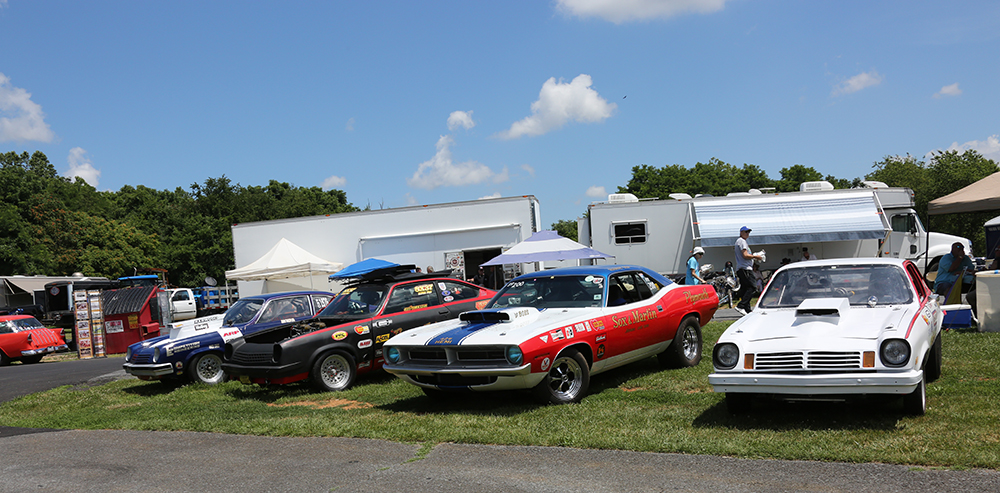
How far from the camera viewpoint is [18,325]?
17.9 meters

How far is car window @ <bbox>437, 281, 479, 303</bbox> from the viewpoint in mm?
10281

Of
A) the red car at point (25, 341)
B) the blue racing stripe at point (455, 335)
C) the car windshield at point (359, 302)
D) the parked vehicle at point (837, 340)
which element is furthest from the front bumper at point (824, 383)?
the red car at point (25, 341)

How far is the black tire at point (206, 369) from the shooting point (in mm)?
10367

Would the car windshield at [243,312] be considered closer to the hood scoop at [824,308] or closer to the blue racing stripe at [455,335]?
the blue racing stripe at [455,335]

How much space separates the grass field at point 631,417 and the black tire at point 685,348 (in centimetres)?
15

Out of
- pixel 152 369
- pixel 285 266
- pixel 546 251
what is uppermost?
pixel 285 266

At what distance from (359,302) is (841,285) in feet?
20.1

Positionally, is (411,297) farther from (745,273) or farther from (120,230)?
(120,230)

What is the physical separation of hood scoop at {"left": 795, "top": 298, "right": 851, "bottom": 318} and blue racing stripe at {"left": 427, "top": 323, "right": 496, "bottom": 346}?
3022 mm

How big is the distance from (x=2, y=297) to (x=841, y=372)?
36.0 metres

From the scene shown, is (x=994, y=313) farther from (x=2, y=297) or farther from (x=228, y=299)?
(x=2, y=297)

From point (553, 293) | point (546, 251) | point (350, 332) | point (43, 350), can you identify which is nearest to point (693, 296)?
point (553, 293)

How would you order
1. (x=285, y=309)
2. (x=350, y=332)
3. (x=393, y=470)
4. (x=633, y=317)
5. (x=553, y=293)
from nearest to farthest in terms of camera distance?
(x=393, y=470) < (x=633, y=317) < (x=553, y=293) < (x=350, y=332) < (x=285, y=309)

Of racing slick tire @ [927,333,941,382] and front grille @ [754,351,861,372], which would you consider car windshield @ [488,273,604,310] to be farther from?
racing slick tire @ [927,333,941,382]
